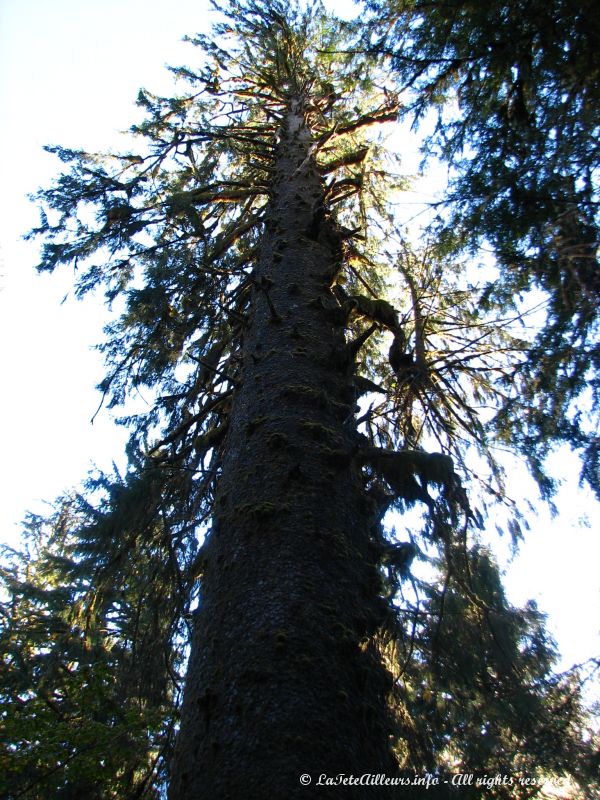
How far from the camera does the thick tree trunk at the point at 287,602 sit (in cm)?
173

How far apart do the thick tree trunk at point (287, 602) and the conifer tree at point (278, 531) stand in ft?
0.04

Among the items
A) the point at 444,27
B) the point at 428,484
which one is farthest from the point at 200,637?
the point at 444,27

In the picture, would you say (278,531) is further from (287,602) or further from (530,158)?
(530,158)

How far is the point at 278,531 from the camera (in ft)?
7.98

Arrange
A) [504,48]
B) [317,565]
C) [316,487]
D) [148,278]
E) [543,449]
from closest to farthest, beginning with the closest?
[317,565] < [316,487] < [543,449] < [504,48] < [148,278]

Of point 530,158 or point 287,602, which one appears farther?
point 530,158

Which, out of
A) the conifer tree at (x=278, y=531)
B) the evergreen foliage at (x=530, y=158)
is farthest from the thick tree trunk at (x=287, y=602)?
the evergreen foliage at (x=530, y=158)

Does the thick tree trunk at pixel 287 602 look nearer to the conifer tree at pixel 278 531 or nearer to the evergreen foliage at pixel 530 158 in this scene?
the conifer tree at pixel 278 531

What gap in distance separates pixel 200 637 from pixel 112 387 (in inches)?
166

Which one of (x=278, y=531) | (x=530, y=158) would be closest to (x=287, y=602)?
(x=278, y=531)

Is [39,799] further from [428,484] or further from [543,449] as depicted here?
[543,449]

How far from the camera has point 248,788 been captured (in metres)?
1.60

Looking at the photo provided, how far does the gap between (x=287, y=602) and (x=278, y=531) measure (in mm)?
373

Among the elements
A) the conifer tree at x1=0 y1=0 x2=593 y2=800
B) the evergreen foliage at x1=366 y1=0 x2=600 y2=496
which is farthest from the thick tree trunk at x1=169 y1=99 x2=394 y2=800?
the evergreen foliage at x1=366 y1=0 x2=600 y2=496
